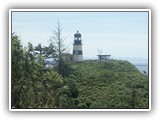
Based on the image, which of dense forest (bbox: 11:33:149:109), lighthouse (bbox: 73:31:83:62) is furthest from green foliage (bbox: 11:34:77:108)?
lighthouse (bbox: 73:31:83:62)

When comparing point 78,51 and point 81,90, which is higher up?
point 78,51

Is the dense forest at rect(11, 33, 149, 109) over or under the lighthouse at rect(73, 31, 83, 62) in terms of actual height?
under

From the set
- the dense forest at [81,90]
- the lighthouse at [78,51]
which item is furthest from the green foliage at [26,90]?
the lighthouse at [78,51]

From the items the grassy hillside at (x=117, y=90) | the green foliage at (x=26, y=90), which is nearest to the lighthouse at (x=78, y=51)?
the grassy hillside at (x=117, y=90)

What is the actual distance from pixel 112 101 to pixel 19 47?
78cm

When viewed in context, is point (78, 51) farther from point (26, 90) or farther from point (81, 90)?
point (26, 90)

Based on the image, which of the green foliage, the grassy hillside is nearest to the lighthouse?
the grassy hillside

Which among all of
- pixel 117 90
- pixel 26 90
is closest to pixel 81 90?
pixel 117 90

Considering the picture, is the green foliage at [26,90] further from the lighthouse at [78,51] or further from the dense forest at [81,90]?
the lighthouse at [78,51]

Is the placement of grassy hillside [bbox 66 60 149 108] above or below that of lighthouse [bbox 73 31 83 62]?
below

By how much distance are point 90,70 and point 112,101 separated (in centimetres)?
28

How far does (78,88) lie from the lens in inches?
1704

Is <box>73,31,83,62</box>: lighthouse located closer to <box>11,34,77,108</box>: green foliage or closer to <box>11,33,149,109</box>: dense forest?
<box>11,33,149,109</box>: dense forest

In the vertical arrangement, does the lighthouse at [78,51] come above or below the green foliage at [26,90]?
above
